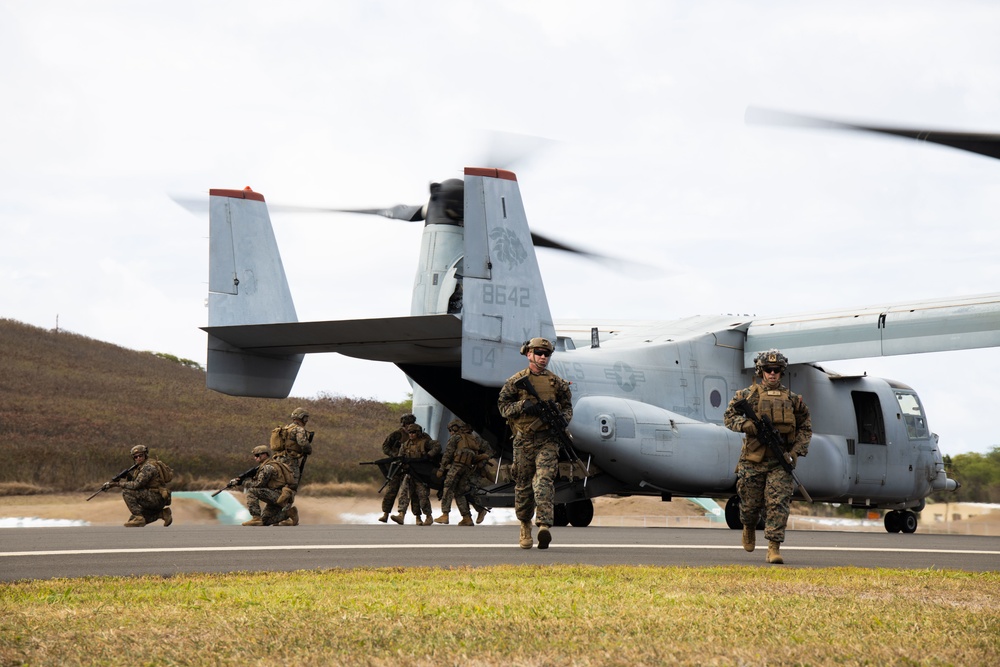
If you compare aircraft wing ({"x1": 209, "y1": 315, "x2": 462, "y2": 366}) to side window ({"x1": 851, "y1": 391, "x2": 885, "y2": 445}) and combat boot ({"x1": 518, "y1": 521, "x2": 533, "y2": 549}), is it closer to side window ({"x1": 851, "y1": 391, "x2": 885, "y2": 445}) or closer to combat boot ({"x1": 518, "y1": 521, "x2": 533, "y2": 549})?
combat boot ({"x1": 518, "y1": 521, "x2": 533, "y2": 549})

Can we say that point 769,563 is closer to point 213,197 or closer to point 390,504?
point 390,504

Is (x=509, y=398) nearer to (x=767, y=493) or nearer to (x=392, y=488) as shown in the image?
(x=767, y=493)

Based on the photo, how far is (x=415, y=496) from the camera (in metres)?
18.9

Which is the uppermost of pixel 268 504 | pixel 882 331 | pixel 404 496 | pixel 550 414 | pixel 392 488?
pixel 882 331

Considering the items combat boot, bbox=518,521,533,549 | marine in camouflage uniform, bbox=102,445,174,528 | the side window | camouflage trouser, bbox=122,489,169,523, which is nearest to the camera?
combat boot, bbox=518,521,533,549

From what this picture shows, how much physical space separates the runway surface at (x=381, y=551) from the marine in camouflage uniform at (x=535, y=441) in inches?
15.4

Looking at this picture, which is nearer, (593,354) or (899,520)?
(593,354)

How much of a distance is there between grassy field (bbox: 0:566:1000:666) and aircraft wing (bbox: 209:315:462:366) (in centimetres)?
801

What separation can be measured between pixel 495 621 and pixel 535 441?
17.6 feet

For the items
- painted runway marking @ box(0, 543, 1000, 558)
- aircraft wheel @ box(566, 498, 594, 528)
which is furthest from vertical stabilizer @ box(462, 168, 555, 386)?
painted runway marking @ box(0, 543, 1000, 558)

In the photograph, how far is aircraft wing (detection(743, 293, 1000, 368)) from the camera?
1883cm

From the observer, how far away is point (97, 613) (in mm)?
5512

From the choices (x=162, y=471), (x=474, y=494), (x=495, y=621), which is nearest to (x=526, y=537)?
(x=495, y=621)

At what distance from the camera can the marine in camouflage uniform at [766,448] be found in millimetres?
9859
